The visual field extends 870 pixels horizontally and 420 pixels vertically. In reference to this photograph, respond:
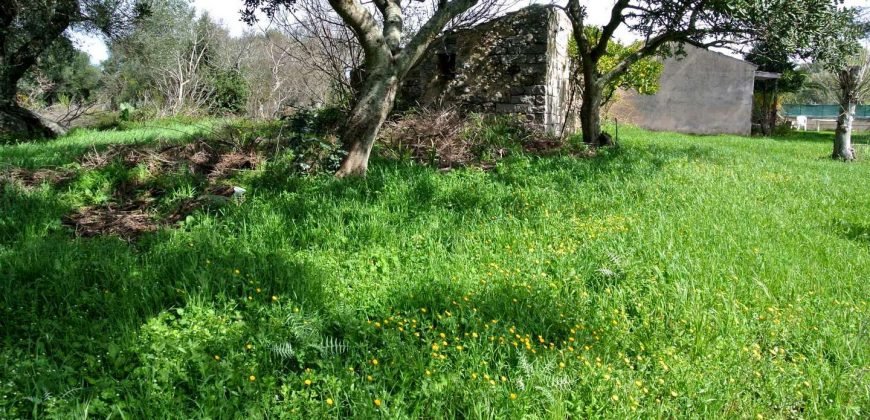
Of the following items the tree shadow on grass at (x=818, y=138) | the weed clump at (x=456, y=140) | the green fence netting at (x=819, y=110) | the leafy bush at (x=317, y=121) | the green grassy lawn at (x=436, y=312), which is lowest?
the green grassy lawn at (x=436, y=312)

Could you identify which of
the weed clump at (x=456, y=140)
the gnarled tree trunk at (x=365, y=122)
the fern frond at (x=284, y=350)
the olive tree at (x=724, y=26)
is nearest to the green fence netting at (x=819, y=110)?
the olive tree at (x=724, y=26)

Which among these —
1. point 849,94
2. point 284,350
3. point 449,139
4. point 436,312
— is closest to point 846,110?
point 849,94

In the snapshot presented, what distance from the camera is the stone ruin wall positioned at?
9.72m

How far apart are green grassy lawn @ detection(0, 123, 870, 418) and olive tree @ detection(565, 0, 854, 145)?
4.34 meters

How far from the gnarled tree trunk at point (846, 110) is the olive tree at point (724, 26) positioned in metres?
4.61

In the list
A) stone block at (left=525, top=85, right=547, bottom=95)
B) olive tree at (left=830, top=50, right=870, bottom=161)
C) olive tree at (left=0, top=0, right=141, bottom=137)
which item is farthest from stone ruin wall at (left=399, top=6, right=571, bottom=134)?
olive tree at (left=0, top=0, right=141, bottom=137)

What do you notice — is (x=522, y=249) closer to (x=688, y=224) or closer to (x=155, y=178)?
(x=688, y=224)

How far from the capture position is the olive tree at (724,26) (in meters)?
8.05

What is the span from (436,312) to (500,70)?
7.91 metres

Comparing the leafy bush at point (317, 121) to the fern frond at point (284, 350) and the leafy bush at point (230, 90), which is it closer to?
the fern frond at point (284, 350)

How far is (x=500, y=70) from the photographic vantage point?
32.8 ft

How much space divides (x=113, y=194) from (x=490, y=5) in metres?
9.01

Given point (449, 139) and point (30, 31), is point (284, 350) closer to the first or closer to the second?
point (449, 139)

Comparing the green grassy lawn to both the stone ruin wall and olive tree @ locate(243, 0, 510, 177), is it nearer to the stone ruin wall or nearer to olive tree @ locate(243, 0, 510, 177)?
olive tree @ locate(243, 0, 510, 177)
